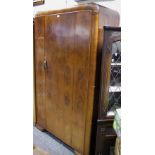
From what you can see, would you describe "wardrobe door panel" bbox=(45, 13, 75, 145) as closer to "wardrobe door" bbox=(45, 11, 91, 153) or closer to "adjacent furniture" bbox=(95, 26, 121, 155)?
"wardrobe door" bbox=(45, 11, 91, 153)

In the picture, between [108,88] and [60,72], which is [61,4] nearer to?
[60,72]

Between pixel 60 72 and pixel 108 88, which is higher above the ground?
pixel 60 72

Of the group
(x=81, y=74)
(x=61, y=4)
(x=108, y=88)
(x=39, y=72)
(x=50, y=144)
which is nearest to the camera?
(x=108, y=88)

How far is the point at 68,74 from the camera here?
202 centimetres

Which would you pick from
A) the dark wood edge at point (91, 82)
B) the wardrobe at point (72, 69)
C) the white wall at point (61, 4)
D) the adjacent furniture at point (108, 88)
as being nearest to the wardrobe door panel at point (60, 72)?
the wardrobe at point (72, 69)

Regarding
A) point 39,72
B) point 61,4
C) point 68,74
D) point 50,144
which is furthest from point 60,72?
point 61,4

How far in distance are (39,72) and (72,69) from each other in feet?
2.17

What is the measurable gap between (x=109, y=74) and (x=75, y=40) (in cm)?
48

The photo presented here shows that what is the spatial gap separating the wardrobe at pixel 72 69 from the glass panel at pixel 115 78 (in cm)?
12

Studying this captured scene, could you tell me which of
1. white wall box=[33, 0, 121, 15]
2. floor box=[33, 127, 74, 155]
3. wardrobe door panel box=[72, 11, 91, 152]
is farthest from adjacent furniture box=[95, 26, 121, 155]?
white wall box=[33, 0, 121, 15]

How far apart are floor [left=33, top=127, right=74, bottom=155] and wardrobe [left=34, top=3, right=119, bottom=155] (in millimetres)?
83
